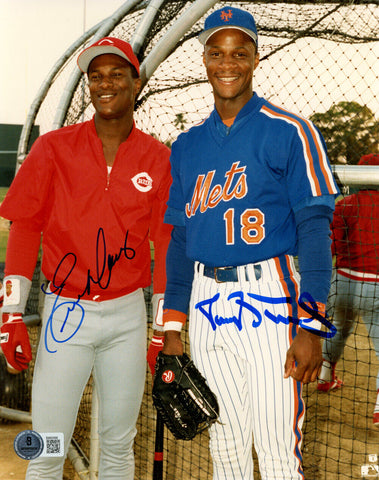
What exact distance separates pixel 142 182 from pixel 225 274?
1.85 ft

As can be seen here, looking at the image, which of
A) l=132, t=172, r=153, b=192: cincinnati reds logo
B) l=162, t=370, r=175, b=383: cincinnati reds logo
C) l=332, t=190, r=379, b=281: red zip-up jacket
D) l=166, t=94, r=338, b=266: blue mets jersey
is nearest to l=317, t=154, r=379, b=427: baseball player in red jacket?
l=332, t=190, r=379, b=281: red zip-up jacket

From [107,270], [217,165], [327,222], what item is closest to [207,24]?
[217,165]

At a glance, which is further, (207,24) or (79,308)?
(79,308)

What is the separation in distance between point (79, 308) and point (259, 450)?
2.66ft

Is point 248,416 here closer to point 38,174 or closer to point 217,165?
point 217,165

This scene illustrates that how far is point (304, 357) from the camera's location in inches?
58.3

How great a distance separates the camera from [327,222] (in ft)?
5.08

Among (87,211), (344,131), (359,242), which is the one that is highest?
(344,131)

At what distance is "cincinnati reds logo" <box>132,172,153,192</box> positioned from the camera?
2010 mm

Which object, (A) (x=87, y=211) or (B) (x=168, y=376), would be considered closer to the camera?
(B) (x=168, y=376)

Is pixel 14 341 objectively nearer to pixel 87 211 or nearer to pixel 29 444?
pixel 29 444
